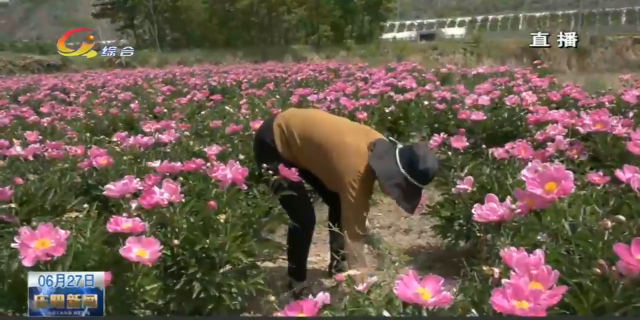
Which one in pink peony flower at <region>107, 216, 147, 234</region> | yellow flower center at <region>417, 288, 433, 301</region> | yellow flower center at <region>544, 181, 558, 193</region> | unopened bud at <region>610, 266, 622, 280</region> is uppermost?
yellow flower center at <region>544, 181, 558, 193</region>

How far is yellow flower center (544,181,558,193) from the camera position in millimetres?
1392

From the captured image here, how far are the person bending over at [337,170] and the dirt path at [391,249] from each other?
A: 12cm

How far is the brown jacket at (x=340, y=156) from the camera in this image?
1740 mm

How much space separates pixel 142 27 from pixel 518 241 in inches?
593

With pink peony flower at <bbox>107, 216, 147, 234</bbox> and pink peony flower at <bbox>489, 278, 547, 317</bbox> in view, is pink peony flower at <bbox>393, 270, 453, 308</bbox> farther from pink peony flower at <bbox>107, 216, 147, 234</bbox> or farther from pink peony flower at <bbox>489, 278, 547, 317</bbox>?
pink peony flower at <bbox>107, 216, 147, 234</bbox>

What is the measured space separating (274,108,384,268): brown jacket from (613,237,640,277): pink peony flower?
69 centimetres

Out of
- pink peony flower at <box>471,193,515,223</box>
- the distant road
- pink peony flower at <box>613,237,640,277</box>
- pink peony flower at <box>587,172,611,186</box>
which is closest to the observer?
pink peony flower at <box>613,237,640,277</box>

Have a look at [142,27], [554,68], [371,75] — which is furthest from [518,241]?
[142,27]

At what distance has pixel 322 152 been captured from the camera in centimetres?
192

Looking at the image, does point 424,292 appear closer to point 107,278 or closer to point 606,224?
point 606,224

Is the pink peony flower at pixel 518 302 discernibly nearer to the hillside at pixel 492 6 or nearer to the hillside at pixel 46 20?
the hillside at pixel 46 20

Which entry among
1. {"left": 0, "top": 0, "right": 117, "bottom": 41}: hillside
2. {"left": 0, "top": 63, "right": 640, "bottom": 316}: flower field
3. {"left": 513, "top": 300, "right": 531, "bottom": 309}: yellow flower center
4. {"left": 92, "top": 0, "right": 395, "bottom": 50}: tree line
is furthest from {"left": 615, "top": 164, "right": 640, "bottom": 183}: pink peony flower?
{"left": 92, "top": 0, "right": 395, "bottom": 50}: tree line

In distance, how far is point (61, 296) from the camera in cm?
137

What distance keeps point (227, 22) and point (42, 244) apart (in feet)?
44.9
